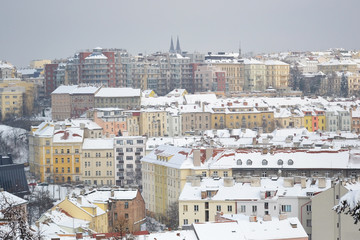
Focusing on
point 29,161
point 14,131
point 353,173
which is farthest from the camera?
point 14,131

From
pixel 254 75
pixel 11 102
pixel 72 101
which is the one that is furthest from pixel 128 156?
pixel 254 75

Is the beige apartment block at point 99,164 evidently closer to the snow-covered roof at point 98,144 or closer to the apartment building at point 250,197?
the snow-covered roof at point 98,144

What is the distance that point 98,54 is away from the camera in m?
91.8

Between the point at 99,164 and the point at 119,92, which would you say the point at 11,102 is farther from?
the point at 99,164

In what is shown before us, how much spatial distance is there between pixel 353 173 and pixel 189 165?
23.7 feet

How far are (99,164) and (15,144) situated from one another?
1134cm

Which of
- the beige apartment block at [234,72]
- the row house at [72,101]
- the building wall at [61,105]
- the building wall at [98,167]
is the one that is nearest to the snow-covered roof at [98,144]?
the building wall at [98,167]

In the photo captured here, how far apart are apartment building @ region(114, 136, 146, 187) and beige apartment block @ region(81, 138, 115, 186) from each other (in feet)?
1.06

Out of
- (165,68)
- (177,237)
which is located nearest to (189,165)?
(177,237)

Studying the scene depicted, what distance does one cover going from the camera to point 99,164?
56938 millimetres

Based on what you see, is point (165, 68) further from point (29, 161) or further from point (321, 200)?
point (321, 200)

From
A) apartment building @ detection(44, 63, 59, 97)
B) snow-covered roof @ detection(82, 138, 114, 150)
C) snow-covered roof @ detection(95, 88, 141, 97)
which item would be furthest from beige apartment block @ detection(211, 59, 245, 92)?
snow-covered roof @ detection(82, 138, 114, 150)

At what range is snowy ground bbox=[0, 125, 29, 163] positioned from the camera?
64.7m

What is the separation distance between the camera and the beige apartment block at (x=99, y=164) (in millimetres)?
56562
